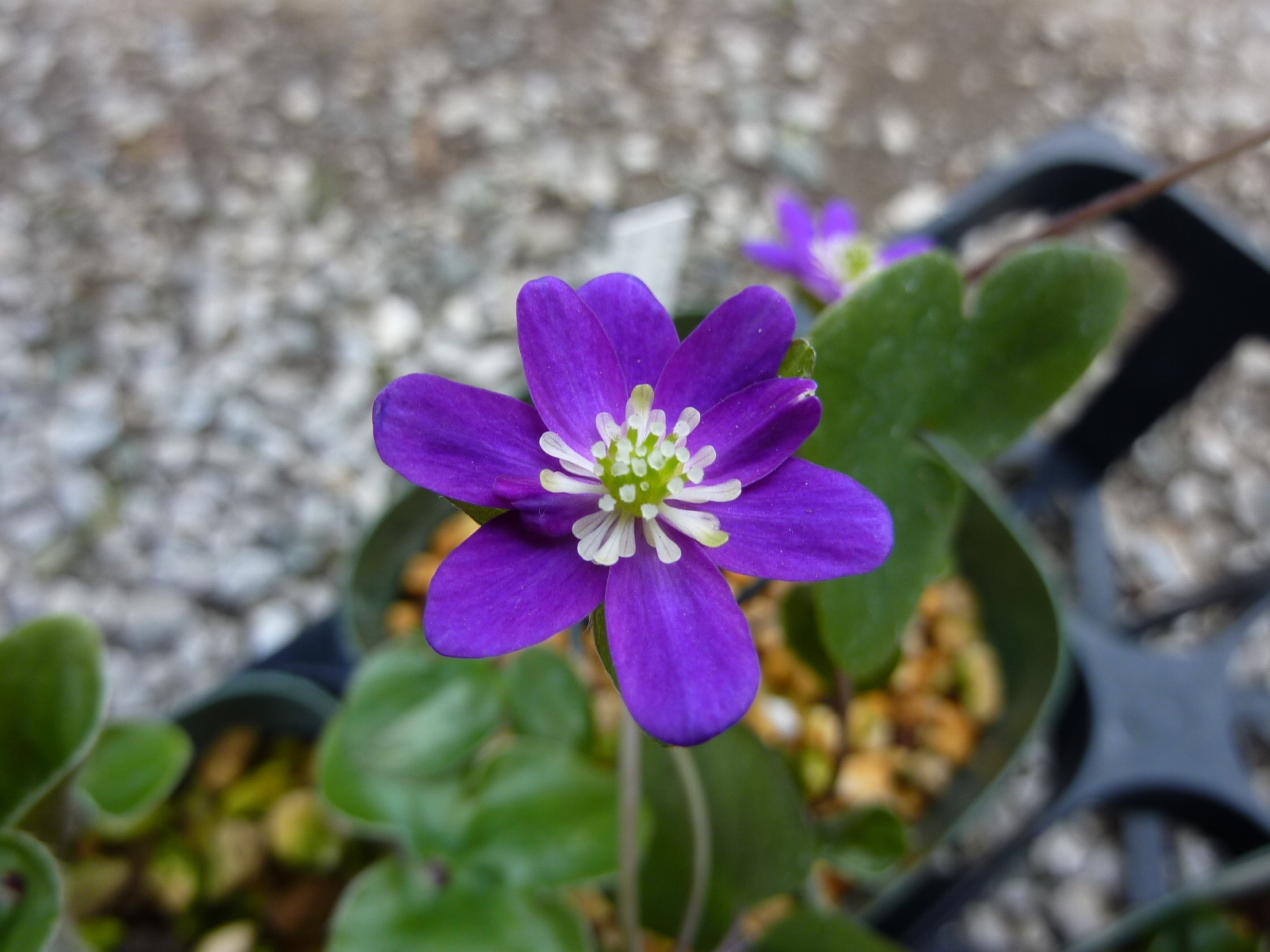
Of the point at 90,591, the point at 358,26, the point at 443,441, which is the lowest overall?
the point at 90,591

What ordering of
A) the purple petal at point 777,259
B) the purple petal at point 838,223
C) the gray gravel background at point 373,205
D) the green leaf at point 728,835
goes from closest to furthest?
the green leaf at point 728,835
the purple petal at point 777,259
the purple petal at point 838,223
the gray gravel background at point 373,205

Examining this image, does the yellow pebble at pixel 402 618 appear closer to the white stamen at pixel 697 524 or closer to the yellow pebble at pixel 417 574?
the yellow pebble at pixel 417 574

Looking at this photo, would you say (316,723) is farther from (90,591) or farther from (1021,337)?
(1021,337)

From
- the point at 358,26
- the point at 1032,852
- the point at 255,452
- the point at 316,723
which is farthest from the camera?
the point at 358,26

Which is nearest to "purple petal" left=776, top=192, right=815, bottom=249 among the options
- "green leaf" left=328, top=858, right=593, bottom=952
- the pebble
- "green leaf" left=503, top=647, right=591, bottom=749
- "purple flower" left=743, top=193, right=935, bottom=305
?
"purple flower" left=743, top=193, right=935, bottom=305

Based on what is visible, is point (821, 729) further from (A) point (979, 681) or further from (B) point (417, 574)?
(B) point (417, 574)

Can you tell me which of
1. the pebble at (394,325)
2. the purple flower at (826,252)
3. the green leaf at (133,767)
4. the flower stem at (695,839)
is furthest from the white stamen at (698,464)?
the pebble at (394,325)

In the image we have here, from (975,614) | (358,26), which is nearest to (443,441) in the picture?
(975,614)

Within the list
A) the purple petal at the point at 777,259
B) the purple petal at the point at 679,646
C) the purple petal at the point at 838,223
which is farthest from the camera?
the purple petal at the point at 838,223

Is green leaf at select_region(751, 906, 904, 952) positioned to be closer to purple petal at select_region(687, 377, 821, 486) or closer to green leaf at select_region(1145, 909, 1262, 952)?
green leaf at select_region(1145, 909, 1262, 952)
